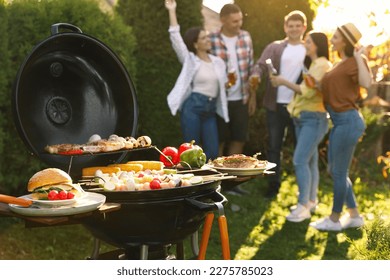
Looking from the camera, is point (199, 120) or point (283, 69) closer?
point (199, 120)

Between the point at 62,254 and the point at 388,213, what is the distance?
3.26 m

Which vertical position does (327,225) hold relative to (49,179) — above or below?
below

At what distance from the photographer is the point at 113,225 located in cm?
316

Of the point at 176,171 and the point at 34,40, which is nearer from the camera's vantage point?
the point at 176,171

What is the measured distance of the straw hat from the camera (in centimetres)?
552

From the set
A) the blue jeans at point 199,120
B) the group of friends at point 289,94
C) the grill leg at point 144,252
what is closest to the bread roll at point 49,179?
the grill leg at point 144,252

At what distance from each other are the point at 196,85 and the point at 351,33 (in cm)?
149

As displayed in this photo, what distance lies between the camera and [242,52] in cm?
691

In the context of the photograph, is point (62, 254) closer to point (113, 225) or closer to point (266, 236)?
point (266, 236)

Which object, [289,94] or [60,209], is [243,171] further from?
[289,94]

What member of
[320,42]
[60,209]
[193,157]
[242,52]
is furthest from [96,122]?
[242,52]

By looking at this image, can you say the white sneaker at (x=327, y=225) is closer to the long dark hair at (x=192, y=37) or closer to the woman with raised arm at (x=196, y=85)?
the woman with raised arm at (x=196, y=85)

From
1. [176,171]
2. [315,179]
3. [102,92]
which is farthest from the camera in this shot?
[315,179]
